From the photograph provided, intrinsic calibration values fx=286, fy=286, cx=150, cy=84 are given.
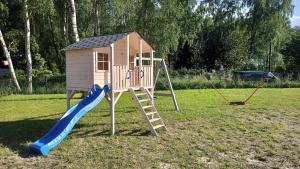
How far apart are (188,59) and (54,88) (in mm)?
18329

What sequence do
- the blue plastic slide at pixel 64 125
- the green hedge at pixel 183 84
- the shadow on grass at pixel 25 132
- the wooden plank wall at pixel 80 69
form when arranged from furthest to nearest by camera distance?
1. the green hedge at pixel 183 84
2. the wooden plank wall at pixel 80 69
3. the shadow on grass at pixel 25 132
4. the blue plastic slide at pixel 64 125

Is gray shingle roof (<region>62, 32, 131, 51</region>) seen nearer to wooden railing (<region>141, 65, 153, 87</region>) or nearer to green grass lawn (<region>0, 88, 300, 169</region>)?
wooden railing (<region>141, 65, 153, 87</region>)

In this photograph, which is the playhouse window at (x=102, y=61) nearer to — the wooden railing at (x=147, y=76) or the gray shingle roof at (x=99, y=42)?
the gray shingle roof at (x=99, y=42)

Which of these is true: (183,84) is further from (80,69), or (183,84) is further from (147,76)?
(80,69)

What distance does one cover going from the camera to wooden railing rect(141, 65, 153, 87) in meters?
8.06

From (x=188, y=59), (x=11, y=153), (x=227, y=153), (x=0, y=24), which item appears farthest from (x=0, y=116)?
(x=188, y=59)

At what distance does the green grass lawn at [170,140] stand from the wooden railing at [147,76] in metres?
1.07

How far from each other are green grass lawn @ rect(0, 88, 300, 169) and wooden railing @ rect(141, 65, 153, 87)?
3.53 ft

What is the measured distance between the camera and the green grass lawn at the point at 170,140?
497 centimetres

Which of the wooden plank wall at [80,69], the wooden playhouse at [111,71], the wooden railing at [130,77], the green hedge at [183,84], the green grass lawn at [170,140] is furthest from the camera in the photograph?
the green hedge at [183,84]

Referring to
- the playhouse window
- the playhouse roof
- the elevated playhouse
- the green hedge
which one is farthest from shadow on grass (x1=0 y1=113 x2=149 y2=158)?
the green hedge

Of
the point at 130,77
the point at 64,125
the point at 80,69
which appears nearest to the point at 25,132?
the point at 64,125

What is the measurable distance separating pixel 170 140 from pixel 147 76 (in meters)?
2.51

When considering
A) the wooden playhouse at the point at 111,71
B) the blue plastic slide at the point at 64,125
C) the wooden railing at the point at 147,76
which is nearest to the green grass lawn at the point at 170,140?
the blue plastic slide at the point at 64,125
